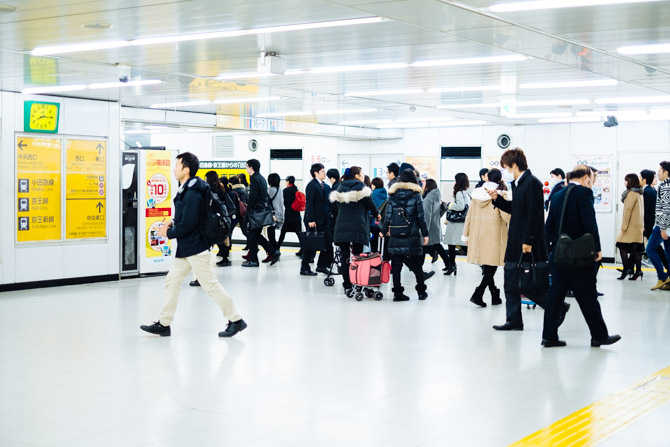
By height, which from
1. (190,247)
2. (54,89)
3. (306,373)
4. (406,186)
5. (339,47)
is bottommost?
(306,373)

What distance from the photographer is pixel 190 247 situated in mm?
7156

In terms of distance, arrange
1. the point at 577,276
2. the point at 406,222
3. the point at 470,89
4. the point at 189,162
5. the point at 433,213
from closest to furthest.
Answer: the point at 577,276
the point at 189,162
the point at 406,222
the point at 470,89
the point at 433,213

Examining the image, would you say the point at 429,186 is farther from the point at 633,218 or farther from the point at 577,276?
the point at 577,276

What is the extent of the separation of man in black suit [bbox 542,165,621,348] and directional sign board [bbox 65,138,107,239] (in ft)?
24.1

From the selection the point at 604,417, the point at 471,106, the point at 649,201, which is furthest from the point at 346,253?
the point at 604,417

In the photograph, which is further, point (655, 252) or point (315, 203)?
point (315, 203)

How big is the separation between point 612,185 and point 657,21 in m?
9.57

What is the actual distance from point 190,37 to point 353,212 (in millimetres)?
3198

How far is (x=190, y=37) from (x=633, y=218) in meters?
7.50

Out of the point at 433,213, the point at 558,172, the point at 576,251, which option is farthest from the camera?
the point at 433,213

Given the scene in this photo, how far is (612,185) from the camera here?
632 inches

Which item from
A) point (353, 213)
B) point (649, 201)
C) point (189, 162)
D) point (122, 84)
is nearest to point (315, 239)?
point (353, 213)

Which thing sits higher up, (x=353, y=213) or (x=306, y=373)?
(x=353, y=213)

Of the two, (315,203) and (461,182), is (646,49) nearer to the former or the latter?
(461,182)
